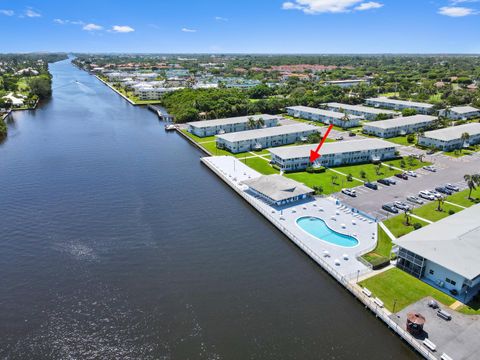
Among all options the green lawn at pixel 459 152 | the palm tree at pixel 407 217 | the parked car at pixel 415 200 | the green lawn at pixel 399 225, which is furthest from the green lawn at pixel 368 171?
the green lawn at pixel 459 152

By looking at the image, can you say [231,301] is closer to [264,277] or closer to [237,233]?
[264,277]

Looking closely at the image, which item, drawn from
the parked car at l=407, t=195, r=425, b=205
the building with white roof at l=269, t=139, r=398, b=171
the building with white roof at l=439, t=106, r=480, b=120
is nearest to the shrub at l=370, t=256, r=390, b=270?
the parked car at l=407, t=195, r=425, b=205

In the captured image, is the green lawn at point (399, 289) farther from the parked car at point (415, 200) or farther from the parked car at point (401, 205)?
the parked car at point (415, 200)

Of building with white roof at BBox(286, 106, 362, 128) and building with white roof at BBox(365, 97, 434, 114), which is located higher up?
building with white roof at BBox(365, 97, 434, 114)

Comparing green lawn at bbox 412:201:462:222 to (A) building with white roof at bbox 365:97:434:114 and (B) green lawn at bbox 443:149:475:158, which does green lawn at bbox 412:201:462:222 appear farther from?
(A) building with white roof at bbox 365:97:434:114

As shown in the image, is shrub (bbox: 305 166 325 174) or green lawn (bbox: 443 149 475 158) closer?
shrub (bbox: 305 166 325 174)
